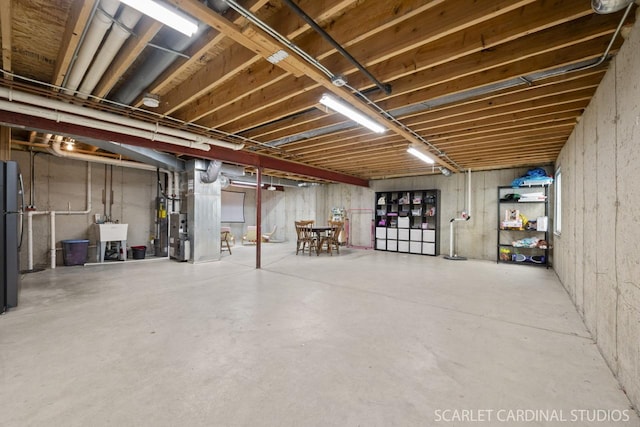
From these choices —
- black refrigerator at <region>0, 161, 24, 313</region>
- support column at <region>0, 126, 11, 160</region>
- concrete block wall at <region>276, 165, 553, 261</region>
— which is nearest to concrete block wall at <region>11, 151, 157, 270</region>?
support column at <region>0, 126, 11, 160</region>

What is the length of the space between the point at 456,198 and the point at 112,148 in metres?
8.12

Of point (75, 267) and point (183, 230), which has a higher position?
point (183, 230)

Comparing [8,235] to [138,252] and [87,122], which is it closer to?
[87,122]

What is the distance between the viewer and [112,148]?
4.92 metres

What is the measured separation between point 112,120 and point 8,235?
66.5 inches

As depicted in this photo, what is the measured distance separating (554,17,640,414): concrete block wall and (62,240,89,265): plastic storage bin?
27.0 ft

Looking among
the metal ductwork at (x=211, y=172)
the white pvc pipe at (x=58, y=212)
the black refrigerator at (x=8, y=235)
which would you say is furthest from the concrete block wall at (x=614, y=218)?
the white pvc pipe at (x=58, y=212)

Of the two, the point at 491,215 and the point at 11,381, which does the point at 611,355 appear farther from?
the point at 491,215

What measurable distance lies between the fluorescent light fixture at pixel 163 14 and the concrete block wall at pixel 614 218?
9.36 feet

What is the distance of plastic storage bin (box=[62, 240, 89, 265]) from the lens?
577cm

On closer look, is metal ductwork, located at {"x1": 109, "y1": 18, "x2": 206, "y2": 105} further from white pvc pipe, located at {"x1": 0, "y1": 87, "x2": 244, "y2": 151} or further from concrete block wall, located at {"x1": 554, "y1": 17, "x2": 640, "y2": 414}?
concrete block wall, located at {"x1": 554, "y1": 17, "x2": 640, "y2": 414}

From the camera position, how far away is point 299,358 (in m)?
2.13

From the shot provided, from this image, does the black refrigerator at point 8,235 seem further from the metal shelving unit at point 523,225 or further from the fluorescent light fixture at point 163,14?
the metal shelving unit at point 523,225

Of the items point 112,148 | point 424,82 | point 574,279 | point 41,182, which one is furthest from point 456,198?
point 41,182
